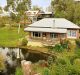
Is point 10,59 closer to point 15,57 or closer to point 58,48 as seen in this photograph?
point 15,57

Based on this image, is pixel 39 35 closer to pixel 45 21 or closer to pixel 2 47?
pixel 45 21

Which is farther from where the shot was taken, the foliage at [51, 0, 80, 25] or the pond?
the foliage at [51, 0, 80, 25]

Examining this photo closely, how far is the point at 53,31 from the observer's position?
45.6m

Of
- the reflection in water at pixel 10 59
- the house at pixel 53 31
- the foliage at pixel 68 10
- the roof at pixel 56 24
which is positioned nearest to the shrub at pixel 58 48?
the reflection in water at pixel 10 59

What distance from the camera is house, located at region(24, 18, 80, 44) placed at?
45.9 m

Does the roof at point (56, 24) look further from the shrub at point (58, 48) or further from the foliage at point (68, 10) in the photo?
the shrub at point (58, 48)

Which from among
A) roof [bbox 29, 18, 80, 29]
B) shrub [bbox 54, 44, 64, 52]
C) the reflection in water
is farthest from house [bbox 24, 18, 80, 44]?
the reflection in water

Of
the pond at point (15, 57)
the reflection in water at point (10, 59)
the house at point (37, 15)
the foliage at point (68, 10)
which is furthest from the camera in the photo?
the house at point (37, 15)

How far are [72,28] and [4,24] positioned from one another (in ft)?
95.4

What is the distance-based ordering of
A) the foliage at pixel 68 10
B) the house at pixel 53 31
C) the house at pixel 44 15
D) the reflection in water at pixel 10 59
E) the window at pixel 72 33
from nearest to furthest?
the reflection in water at pixel 10 59 → the house at pixel 53 31 → the window at pixel 72 33 → the foliage at pixel 68 10 → the house at pixel 44 15

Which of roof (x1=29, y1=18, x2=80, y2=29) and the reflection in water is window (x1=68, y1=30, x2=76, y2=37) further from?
the reflection in water

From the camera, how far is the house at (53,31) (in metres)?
45.9

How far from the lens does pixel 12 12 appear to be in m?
73.1

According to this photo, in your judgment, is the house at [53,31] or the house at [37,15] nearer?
the house at [53,31]
